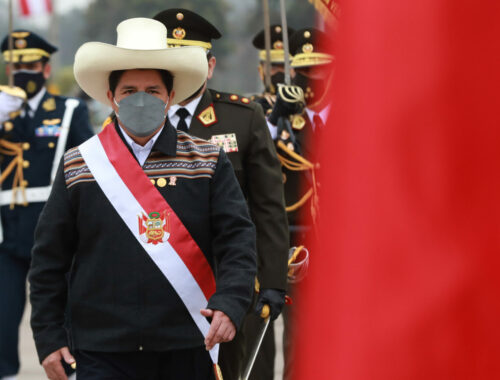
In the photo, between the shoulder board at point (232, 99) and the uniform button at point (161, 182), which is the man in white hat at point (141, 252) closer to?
the uniform button at point (161, 182)

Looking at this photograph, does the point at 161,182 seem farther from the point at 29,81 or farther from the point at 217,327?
the point at 29,81

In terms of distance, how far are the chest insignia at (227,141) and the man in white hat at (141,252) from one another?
2.87 ft

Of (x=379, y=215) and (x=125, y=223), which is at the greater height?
(x=379, y=215)

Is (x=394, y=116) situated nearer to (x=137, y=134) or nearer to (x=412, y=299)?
(x=412, y=299)

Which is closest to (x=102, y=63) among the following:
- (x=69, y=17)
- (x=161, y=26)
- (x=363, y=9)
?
(x=161, y=26)

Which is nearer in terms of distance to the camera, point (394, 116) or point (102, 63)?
point (394, 116)

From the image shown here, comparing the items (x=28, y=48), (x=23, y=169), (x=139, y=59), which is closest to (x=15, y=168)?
(x=23, y=169)

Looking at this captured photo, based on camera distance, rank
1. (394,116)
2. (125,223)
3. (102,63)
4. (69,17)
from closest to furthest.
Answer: (394,116) < (125,223) < (102,63) < (69,17)

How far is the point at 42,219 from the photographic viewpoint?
3275 mm

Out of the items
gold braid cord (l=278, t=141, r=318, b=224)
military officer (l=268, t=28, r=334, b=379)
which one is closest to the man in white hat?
military officer (l=268, t=28, r=334, b=379)

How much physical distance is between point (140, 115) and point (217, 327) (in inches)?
25.6

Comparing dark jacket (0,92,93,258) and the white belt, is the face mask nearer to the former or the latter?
dark jacket (0,92,93,258)

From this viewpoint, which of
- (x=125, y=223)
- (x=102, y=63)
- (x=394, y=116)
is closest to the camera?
(x=394, y=116)

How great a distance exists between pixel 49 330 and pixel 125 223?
1.25 ft
